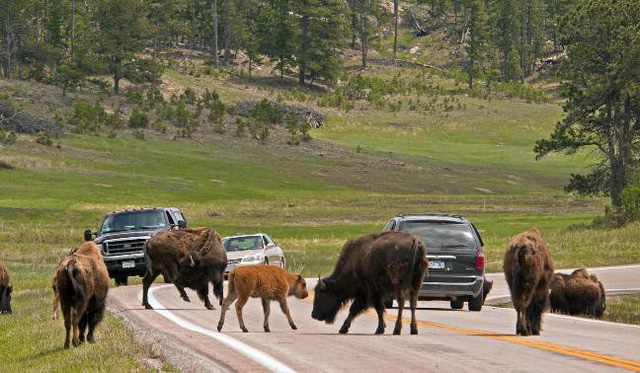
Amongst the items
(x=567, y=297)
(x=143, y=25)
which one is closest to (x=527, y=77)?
(x=143, y=25)

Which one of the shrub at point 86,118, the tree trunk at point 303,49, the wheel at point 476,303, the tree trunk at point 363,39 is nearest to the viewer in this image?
the wheel at point 476,303

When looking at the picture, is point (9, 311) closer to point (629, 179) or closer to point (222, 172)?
point (629, 179)

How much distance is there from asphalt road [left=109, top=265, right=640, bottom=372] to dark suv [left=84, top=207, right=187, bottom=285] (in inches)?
292

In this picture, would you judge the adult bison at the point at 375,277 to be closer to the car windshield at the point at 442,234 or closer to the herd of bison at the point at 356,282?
the herd of bison at the point at 356,282

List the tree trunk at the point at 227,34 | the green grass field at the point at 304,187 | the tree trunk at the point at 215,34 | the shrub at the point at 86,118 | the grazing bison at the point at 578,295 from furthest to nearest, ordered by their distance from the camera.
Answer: the tree trunk at the point at 227,34, the tree trunk at the point at 215,34, the shrub at the point at 86,118, the green grass field at the point at 304,187, the grazing bison at the point at 578,295

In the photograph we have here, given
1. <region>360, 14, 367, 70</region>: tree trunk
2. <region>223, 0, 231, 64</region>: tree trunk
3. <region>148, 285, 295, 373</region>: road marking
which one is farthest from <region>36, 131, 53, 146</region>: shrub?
<region>148, 285, 295, 373</region>: road marking

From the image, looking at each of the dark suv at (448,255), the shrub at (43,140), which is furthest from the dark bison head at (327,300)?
the shrub at (43,140)

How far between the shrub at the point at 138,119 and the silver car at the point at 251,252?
71.6m

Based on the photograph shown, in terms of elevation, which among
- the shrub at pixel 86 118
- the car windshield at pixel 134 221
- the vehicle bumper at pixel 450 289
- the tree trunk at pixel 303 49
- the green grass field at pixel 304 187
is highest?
the tree trunk at pixel 303 49

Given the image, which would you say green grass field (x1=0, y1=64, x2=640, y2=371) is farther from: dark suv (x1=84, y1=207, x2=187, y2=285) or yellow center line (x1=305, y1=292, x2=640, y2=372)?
yellow center line (x1=305, y1=292, x2=640, y2=372)

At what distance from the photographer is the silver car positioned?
117 feet

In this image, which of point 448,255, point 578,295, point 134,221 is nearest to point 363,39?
point 134,221

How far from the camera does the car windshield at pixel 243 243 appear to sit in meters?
36.8

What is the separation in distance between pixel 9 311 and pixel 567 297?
12843 mm
